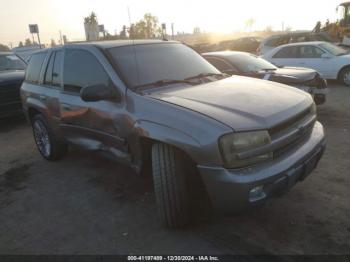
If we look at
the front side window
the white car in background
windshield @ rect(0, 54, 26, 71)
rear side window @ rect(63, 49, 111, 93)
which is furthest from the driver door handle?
the white car in background

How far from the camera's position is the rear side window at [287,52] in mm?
11594

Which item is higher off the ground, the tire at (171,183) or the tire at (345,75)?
the tire at (171,183)

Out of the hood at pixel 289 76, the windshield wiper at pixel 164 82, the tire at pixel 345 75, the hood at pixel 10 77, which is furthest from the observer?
the tire at pixel 345 75

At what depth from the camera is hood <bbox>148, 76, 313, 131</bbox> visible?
3.06 meters

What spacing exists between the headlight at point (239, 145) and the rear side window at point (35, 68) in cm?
378

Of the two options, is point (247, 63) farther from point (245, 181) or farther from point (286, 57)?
point (245, 181)

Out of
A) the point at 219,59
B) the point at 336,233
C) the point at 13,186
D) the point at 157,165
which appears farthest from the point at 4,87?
the point at 336,233

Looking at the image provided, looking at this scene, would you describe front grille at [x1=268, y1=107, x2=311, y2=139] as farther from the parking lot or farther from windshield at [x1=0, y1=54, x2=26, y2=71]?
windshield at [x1=0, y1=54, x2=26, y2=71]

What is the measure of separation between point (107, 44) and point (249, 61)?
4.41m

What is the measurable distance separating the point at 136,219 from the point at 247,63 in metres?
5.11

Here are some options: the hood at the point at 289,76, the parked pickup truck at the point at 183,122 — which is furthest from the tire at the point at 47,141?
A: the hood at the point at 289,76

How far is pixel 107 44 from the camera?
4.40 meters

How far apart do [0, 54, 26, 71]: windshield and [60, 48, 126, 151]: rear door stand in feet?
18.3

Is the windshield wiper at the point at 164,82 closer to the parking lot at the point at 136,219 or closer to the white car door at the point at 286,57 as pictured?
the parking lot at the point at 136,219
